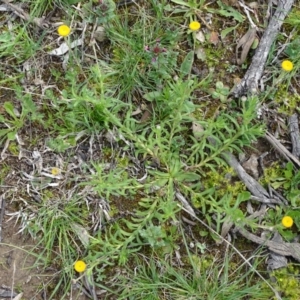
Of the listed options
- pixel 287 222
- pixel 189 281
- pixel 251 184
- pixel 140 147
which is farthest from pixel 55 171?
pixel 287 222

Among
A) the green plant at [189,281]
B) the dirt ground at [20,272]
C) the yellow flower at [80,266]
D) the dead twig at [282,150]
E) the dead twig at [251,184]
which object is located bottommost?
the dirt ground at [20,272]

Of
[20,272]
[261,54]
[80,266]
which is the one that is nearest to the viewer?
[80,266]

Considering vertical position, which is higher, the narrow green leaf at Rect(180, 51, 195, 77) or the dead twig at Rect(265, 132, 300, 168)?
the narrow green leaf at Rect(180, 51, 195, 77)

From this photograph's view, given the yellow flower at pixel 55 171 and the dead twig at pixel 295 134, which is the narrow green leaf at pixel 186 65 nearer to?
the dead twig at pixel 295 134

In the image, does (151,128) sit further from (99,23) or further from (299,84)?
(299,84)

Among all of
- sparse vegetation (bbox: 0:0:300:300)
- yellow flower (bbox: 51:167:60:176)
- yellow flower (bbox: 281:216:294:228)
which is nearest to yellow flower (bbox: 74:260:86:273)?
sparse vegetation (bbox: 0:0:300:300)

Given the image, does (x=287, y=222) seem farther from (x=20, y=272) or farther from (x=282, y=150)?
(x=20, y=272)

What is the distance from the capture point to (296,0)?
2922 millimetres

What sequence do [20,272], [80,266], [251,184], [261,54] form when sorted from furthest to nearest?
[261,54], [251,184], [20,272], [80,266]

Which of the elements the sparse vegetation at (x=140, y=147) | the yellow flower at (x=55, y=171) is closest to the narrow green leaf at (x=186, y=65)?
the sparse vegetation at (x=140, y=147)

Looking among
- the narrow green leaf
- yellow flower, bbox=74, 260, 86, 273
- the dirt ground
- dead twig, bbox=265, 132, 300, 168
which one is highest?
the narrow green leaf

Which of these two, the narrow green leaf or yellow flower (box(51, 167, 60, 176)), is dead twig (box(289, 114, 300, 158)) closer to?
the narrow green leaf

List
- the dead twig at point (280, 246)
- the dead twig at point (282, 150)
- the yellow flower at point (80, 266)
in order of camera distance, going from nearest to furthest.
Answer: the yellow flower at point (80, 266), the dead twig at point (280, 246), the dead twig at point (282, 150)

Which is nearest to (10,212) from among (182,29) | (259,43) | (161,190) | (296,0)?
(161,190)
